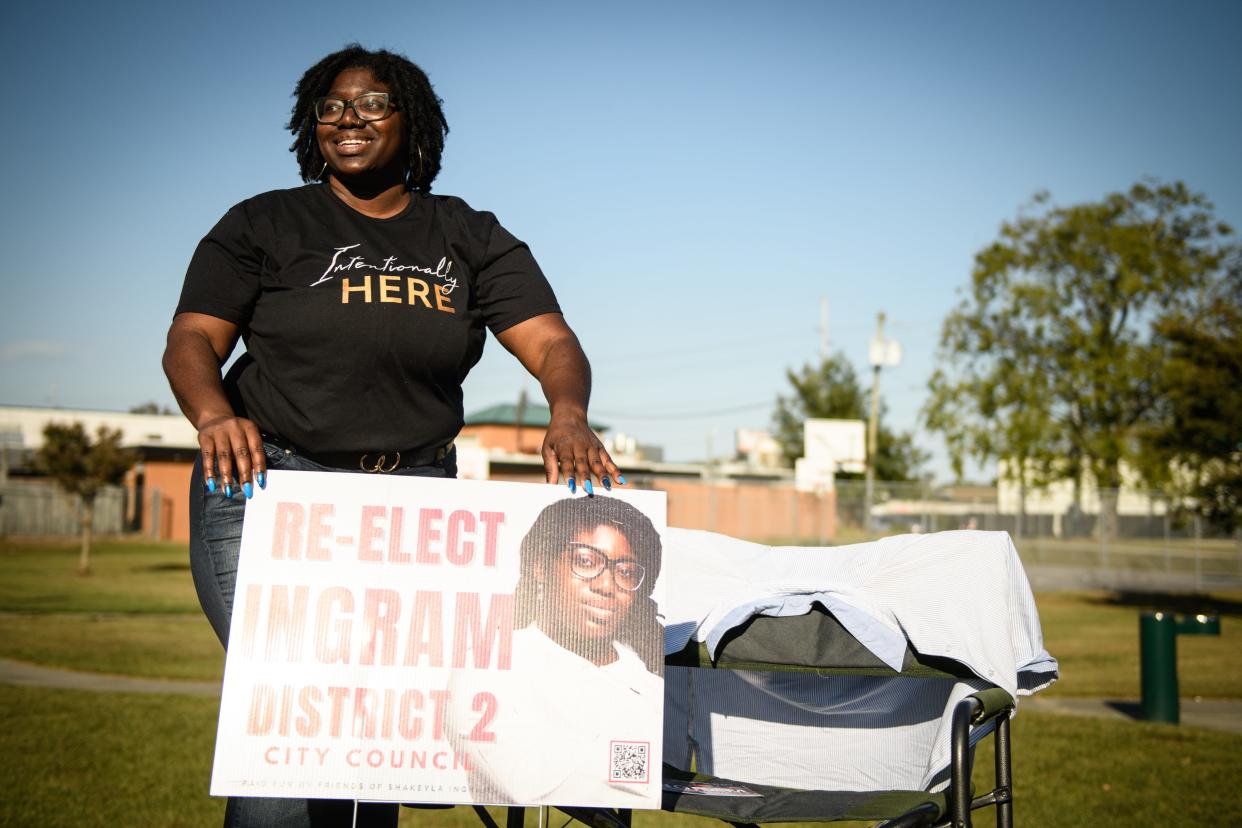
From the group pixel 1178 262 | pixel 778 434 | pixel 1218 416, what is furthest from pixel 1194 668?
pixel 778 434

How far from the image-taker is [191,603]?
18.4 metres

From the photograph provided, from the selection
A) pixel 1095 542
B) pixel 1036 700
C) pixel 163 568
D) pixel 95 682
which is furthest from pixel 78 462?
pixel 1095 542

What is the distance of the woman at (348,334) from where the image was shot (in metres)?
2.23

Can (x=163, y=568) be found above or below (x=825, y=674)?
below

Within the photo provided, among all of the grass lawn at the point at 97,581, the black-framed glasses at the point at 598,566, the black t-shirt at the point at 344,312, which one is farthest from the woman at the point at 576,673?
the grass lawn at the point at 97,581

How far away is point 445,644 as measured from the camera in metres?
2.15

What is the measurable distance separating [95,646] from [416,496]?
1114 cm

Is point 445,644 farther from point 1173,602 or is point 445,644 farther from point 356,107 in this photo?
point 1173,602

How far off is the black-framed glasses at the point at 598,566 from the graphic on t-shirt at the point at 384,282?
638 millimetres

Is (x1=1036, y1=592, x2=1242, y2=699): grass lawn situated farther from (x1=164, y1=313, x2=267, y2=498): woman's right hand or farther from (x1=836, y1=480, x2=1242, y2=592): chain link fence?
(x1=164, y1=313, x2=267, y2=498): woman's right hand

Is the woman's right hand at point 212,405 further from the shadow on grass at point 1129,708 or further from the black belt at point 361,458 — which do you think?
the shadow on grass at point 1129,708

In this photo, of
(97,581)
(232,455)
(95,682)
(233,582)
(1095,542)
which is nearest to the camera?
(232,455)

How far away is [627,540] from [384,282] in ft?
2.52

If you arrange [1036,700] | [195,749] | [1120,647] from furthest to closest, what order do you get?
[1120,647], [1036,700], [195,749]
